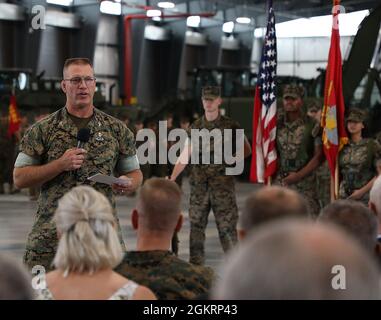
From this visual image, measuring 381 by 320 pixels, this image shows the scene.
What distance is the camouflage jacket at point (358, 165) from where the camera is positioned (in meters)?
8.82

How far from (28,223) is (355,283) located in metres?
13.7

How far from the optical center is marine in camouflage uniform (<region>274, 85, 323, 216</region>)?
364 inches

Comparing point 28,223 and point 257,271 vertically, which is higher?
point 257,271

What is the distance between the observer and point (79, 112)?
5.59 m

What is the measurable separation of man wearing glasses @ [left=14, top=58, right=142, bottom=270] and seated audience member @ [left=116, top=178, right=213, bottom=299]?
1.38m

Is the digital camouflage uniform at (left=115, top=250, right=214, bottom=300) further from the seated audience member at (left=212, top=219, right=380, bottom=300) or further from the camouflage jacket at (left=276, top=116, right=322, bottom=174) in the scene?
the camouflage jacket at (left=276, top=116, right=322, bottom=174)

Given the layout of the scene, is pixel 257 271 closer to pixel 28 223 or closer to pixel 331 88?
pixel 331 88

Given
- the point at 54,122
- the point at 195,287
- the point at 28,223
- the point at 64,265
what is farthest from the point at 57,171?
the point at 28,223

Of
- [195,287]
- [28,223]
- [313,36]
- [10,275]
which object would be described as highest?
[313,36]

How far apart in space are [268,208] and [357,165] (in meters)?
5.50

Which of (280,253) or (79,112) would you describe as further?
(79,112)

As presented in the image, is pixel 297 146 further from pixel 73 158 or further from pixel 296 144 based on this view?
pixel 73 158
